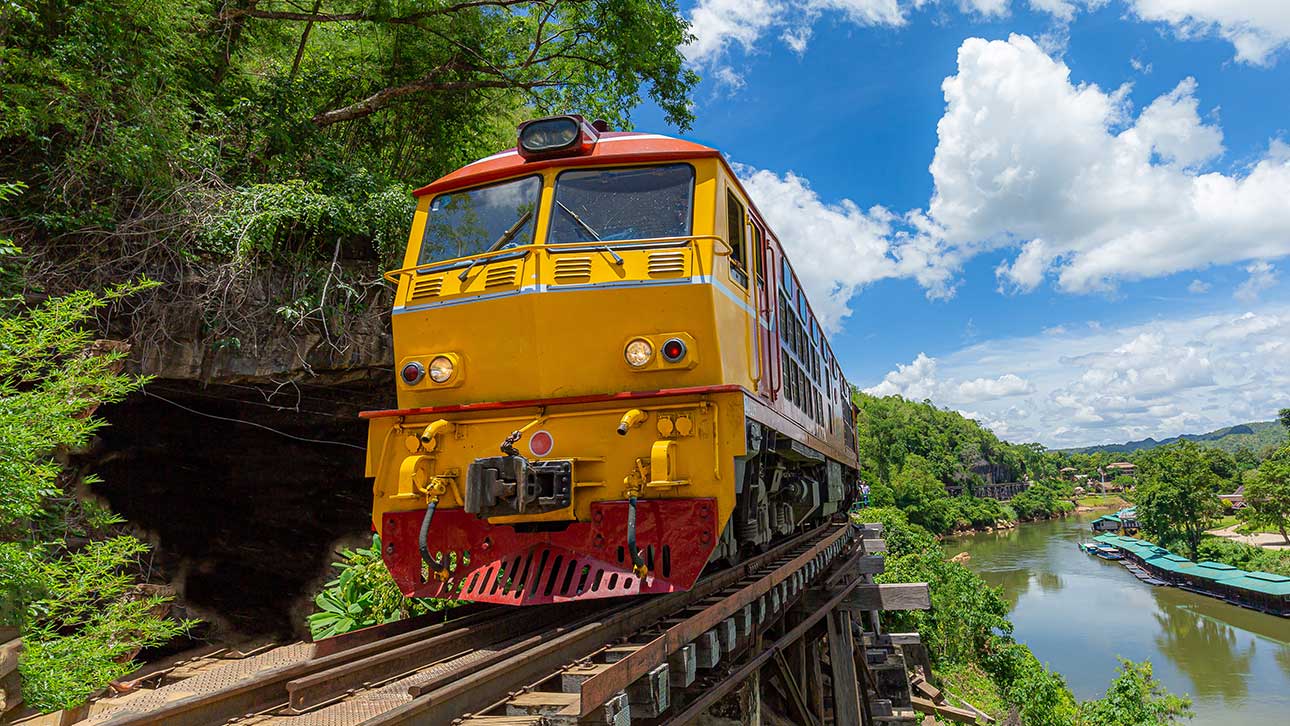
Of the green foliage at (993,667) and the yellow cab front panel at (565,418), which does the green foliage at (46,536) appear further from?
the green foliage at (993,667)

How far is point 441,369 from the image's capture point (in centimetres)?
507

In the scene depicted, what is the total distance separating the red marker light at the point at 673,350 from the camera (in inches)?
182

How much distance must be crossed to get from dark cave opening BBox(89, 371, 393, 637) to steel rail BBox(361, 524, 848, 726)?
23.1 ft

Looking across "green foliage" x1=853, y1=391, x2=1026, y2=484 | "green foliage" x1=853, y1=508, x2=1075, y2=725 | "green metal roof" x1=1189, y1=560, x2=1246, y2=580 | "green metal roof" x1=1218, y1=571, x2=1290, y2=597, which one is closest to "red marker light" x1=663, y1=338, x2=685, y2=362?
"green foliage" x1=853, y1=508, x2=1075, y2=725

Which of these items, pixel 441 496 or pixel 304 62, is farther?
pixel 304 62

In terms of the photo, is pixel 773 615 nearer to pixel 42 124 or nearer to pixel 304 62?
pixel 42 124

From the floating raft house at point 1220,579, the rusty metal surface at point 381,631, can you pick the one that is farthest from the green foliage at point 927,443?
the rusty metal surface at point 381,631

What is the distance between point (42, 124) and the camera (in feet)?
24.8

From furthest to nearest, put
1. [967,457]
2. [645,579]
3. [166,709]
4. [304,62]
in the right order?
[967,457] → [304,62] → [645,579] → [166,709]

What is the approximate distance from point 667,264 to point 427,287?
1875mm

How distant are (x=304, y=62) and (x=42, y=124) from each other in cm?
507

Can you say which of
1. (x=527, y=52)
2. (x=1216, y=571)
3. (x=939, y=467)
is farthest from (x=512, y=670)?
(x=939, y=467)

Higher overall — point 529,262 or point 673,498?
point 529,262

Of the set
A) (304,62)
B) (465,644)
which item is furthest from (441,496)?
(304,62)
